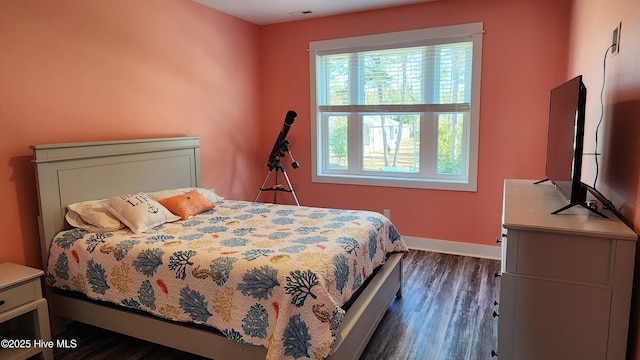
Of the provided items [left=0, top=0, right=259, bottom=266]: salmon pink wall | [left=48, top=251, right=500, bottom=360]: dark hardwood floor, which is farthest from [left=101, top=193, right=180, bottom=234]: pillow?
[left=48, top=251, right=500, bottom=360]: dark hardwood floor

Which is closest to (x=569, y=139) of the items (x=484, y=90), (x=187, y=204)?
(x=484, y=90)

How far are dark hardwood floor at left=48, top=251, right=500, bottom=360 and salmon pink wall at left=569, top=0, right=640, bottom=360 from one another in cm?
94

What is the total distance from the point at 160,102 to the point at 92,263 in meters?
1.58

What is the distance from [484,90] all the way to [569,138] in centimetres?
188

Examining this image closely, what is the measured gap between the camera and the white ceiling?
148 inches

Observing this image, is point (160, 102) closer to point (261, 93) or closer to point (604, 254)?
point (261, 93)

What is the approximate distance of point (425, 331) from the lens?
254 centimetres

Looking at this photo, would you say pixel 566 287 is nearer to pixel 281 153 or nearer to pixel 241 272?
Answer: pixel 241 272

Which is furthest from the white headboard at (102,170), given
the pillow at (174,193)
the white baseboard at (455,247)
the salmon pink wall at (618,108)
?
the salmon pink wall at (618,108)

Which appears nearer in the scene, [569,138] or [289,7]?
[569,138]

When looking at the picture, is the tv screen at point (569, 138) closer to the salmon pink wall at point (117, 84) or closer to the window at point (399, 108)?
the window at point (399, 108)

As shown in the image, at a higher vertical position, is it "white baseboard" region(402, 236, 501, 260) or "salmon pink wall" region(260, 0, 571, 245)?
"salmon pink wall" region(260, 0, 571, 245)

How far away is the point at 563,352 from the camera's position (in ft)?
5.63

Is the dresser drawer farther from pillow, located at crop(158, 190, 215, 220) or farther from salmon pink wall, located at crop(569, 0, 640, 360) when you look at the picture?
pillow, located at crop(158, 190, 215, 220)
